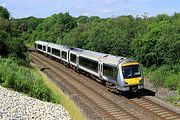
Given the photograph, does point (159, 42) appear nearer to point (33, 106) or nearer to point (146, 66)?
point (146, 66)

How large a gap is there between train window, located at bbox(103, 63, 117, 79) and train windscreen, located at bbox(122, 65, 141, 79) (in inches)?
29.7

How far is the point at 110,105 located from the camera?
20.3m

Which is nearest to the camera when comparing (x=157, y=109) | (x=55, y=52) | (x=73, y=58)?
(x=157, y=109)

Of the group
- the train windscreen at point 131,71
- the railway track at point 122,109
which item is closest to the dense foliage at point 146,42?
the train windscreen at point 131,71

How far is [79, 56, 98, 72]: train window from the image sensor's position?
90.2ft

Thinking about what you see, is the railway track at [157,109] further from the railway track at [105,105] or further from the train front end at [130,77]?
the railway track at [105,105]

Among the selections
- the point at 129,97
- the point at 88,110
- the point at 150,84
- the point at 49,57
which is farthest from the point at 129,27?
the point at 88,110

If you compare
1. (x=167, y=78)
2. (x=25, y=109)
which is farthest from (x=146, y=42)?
(x=25, y=109)

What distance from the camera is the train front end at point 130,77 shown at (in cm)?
2191

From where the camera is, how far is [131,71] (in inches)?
885

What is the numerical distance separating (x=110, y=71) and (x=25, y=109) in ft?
31.6

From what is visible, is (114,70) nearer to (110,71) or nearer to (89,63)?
(110,71)

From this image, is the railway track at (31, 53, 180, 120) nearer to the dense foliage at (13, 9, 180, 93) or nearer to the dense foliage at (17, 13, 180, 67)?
→ the dense foliage at (13, 9, 180, 93)

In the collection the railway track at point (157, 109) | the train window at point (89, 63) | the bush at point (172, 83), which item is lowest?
the railway track at point (157, 109)
